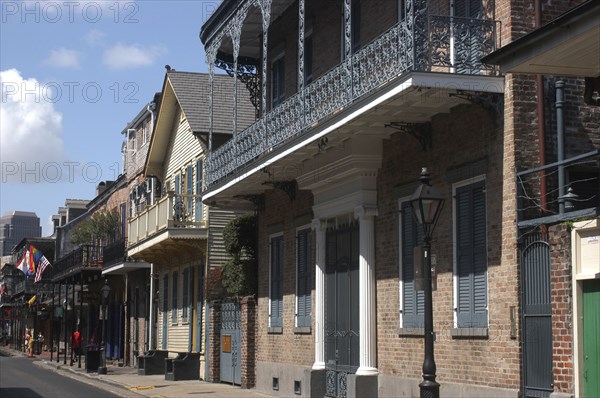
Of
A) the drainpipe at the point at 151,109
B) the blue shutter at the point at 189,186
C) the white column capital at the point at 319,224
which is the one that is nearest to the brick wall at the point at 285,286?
the white column capital at the point at 319,224

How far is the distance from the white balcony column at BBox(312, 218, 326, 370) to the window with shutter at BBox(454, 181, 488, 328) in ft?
18.4

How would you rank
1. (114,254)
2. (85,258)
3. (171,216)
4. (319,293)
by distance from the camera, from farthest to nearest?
1. (85,258)
2. (114,254)
3. (171,216)
4. (319,293)

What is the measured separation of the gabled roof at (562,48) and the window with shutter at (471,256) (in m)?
2.97

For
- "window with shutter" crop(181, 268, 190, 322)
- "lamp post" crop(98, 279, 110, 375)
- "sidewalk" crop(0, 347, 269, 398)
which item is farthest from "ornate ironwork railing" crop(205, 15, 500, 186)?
"lamp post" crop(98, 279, 110, 375)

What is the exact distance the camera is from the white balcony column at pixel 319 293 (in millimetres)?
20141

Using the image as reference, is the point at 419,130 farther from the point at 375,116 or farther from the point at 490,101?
the point at 490,101

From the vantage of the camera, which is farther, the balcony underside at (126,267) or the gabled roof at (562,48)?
the balcony underside at (126,267)

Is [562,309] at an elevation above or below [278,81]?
below

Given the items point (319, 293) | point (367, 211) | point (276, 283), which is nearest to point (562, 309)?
point (367, 211)

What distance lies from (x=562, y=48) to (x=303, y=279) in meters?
11.5

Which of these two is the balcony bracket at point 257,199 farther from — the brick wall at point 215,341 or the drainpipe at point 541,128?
the drainpipe at point 541,128

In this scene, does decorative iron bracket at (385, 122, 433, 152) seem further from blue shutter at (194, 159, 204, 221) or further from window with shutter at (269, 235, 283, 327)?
blue shutter at (194, 159, 204, 221)

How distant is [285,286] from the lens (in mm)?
22734

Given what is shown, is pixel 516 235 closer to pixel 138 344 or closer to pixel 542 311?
pixel 542 311
